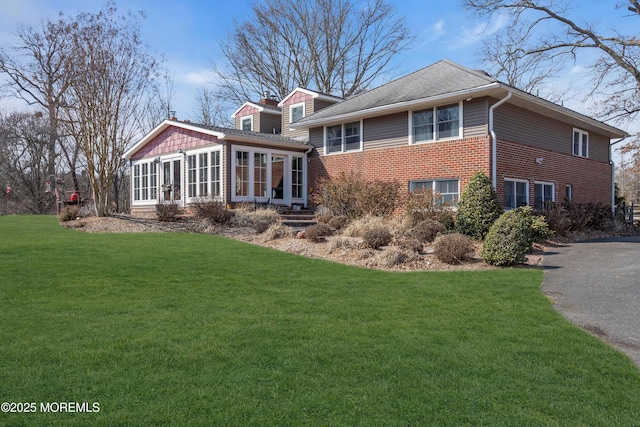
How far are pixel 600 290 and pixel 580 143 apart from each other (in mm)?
14684

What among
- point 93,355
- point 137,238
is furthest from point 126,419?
point 137,238

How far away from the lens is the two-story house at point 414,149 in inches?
550

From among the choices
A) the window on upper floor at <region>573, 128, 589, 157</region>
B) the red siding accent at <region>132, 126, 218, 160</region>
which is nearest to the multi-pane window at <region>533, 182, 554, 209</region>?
the window on upper floor at <region>573, 128, 589, 157</region>

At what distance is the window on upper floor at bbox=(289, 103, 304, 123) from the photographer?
22297mm

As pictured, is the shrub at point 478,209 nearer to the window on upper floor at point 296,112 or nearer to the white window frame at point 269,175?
the white window frame at point 269,175

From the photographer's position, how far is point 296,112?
22625 millimetres

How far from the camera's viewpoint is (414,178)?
49.5 feet

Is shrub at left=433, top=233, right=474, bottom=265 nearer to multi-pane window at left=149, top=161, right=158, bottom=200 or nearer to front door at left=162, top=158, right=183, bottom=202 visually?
front door at left=162, top=158, right=183, bottom=202

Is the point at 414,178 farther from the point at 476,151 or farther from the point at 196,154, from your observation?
the point at 196,154

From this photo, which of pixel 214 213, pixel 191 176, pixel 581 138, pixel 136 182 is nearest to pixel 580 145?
pixel 581 138

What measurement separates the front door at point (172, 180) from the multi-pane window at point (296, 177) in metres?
4.57

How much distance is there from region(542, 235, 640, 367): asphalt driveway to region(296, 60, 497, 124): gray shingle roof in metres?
5.79

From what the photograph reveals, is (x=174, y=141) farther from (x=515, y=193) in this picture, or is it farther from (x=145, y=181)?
(x=515, y=193)

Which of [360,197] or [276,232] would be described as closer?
[276,232]
